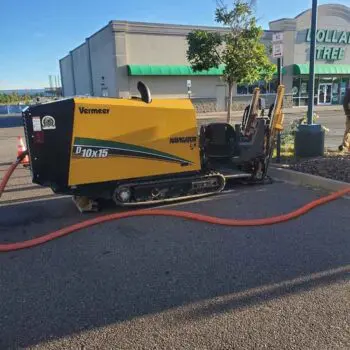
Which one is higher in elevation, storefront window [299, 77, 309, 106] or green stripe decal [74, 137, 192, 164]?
storefront window [299, 77, 309, 106]

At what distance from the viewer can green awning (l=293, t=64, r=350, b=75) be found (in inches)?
1254

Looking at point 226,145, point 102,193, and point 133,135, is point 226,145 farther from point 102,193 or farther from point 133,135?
point 102,193

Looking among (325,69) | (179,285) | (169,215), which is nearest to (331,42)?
(325,69)

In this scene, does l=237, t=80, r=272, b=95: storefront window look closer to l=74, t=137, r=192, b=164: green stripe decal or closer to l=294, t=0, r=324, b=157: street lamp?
l=294, t=0, r=324, b=157: street lamp

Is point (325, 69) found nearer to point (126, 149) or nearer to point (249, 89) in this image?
point (249, 89)

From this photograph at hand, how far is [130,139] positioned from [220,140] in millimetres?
1932

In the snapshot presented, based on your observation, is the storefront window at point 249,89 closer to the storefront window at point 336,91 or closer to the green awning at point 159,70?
the green awning at point 159,70

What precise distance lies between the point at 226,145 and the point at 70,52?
40860 mm

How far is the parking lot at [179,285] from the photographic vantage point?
2670 millimetres

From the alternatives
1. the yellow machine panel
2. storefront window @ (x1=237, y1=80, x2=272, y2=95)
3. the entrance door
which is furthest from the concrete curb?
the entrance door

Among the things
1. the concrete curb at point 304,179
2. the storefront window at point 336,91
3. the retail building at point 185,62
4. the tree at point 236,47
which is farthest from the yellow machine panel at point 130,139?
the storefront window at point 336,91

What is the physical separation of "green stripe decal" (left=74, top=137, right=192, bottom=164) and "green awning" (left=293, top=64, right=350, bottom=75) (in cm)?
2929

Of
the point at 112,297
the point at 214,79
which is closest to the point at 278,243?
the point at 112,297

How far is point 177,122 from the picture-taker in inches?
223
